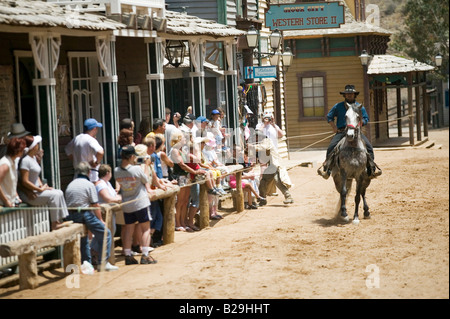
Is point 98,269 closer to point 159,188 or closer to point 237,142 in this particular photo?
point 159,188

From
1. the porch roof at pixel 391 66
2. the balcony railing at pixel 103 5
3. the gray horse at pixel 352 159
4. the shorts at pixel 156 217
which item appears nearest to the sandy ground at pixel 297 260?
the shorts at pixel 156 217

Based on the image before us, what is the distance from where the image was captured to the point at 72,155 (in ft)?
43.9

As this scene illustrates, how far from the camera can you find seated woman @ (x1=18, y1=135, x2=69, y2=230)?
1118cm

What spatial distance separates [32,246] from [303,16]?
18047 millimetres

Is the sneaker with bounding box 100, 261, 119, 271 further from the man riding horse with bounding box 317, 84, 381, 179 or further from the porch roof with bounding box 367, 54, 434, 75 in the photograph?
the porch roof with bounding box 367, 54, 434, 75

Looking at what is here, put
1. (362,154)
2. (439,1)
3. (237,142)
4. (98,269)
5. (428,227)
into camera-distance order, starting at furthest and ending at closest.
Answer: (439,1)
(237,142)
(362,154)
(428,227)
(98,269)

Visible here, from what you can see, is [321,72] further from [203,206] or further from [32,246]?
[32,246]

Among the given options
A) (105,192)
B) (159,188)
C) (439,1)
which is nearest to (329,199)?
(159,188)

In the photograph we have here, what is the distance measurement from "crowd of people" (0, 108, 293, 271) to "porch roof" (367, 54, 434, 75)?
1673cm

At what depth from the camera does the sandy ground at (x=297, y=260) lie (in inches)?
397

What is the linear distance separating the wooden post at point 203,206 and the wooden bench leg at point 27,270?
5.23 meters

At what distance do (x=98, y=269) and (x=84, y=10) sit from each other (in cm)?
543

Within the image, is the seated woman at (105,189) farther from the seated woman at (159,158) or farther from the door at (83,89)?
the door at (83,89)
